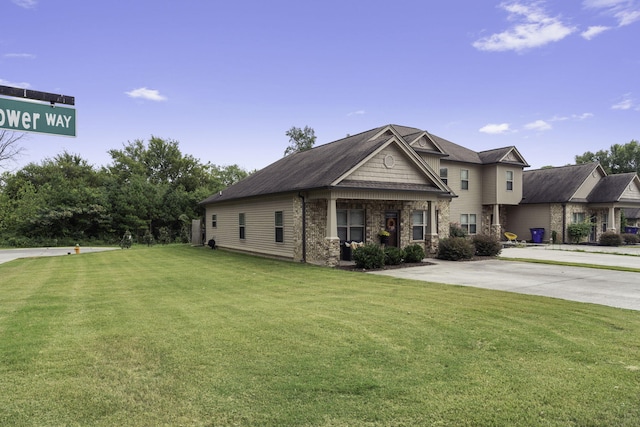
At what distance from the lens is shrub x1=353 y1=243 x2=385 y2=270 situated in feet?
45.9

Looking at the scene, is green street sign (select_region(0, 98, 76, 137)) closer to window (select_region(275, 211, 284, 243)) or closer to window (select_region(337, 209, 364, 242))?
window (select_region(337, 209, 364, 242))

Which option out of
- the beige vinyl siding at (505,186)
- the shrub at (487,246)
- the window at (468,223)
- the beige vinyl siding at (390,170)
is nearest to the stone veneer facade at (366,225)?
the beige vinyl siding at (390,170)

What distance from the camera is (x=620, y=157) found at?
188 feet

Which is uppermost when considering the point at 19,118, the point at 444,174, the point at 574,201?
the point at 444,174

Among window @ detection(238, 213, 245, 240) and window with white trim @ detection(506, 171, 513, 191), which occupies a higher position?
window with white trim @ detection(506, 171, 513, 191)

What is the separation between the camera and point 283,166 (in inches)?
888

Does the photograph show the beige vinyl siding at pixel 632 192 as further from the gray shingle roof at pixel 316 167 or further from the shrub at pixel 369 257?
the shrub at pixel 369 257

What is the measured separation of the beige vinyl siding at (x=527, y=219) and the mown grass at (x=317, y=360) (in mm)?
23758

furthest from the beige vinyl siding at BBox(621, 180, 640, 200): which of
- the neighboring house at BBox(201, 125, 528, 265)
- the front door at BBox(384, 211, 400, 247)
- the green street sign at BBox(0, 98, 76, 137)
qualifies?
the green street sign at BBox(0, 98, 76, 137)

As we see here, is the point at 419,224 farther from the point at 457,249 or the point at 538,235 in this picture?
the point at 538,235

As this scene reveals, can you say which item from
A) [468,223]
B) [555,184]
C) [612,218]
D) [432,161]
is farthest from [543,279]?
[612,218]

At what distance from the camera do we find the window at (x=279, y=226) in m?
17.2

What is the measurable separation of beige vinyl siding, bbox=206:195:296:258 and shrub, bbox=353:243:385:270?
11.3 ft

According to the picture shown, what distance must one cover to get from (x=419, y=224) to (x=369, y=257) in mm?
5823
